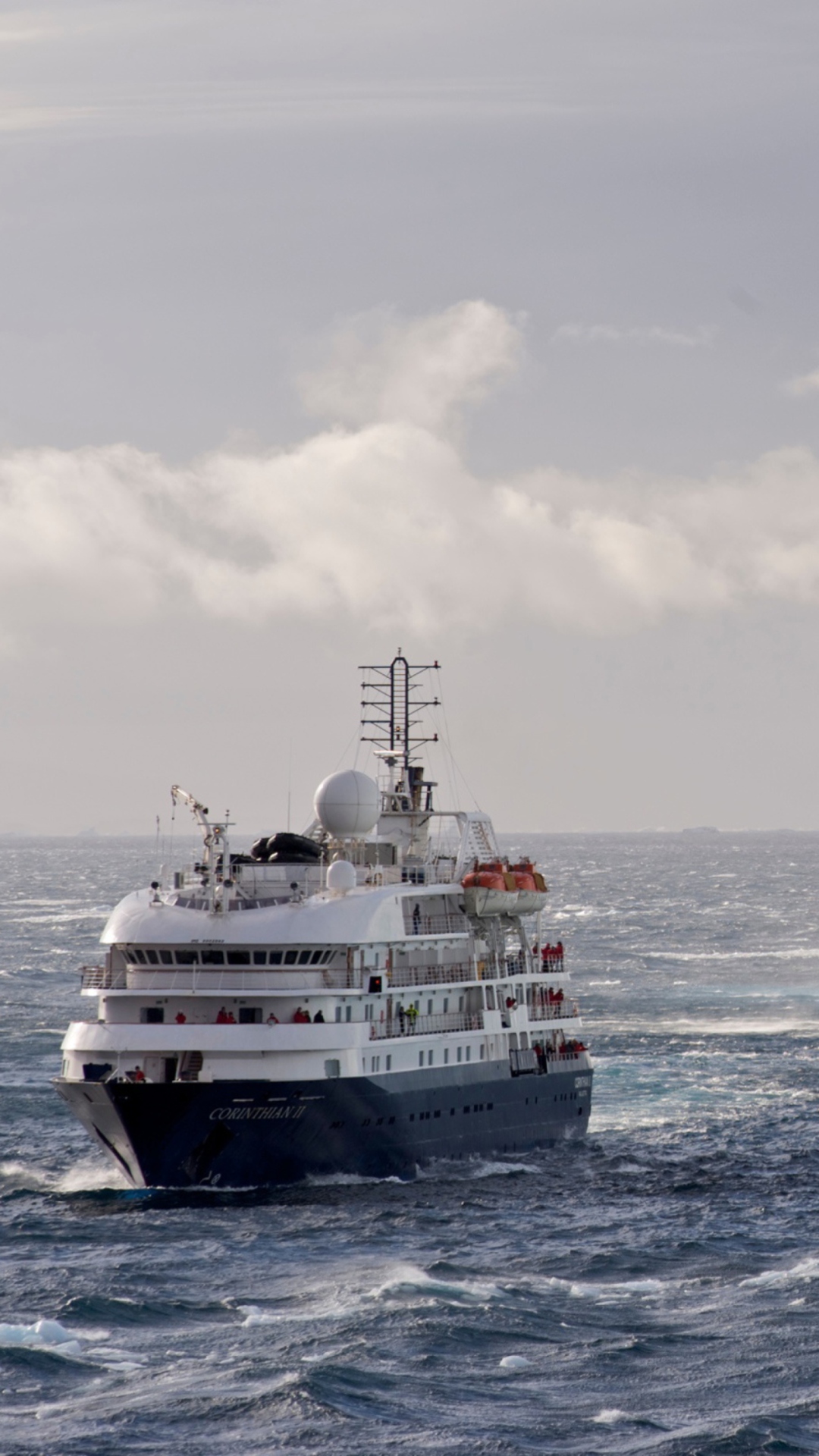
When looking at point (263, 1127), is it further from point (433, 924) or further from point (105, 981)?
point (433, 924)

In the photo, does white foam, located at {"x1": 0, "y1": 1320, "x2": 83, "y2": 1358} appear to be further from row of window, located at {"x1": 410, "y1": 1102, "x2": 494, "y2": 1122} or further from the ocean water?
row of window, located at {"x1": 410, "y1": 1102, "x2": 494, "y2": 1122}

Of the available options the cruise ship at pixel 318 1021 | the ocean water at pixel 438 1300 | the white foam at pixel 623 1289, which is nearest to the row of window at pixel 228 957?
the cruise ship at pixel 318 1021

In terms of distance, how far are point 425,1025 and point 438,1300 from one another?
57.5 feet

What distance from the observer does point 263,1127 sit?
53.6m

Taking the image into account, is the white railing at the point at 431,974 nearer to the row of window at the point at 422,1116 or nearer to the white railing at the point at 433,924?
the white railing at the point at 433,924

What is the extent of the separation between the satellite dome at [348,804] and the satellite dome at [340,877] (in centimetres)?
643

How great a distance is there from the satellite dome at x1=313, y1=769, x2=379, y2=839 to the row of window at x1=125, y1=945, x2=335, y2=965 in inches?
367

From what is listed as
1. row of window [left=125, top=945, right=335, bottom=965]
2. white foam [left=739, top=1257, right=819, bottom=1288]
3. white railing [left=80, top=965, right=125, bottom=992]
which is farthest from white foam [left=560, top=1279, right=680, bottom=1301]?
white railing [left=80, top=965, right=125, bottom=992]

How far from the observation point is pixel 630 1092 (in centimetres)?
7688

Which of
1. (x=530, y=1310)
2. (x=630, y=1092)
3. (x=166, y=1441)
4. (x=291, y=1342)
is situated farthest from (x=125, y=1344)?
(x=630, y=1092)

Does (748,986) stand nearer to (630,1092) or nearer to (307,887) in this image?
(630,1092)

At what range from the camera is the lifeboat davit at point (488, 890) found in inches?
2547

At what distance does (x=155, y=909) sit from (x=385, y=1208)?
11432 millimetres

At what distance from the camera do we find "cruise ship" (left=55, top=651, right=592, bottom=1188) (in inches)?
2116
